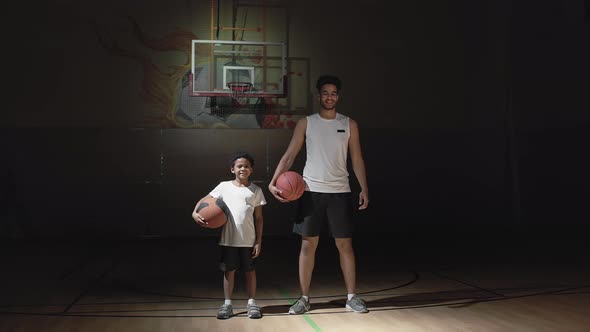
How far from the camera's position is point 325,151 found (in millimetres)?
3701

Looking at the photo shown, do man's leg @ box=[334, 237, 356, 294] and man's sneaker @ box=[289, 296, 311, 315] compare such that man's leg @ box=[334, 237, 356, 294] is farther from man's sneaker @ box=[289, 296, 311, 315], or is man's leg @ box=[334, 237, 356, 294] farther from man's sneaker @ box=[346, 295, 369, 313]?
man's sneaker @ box=[289, 296, 311, 315]

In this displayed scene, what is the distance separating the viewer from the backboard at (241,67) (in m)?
8.22

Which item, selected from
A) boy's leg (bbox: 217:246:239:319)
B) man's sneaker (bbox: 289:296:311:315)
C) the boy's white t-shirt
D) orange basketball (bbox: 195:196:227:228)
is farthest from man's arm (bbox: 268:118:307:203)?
man's sneaker (bbox: 289:296:311:315)

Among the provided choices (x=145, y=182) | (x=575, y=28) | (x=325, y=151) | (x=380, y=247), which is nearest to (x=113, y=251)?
(x=145, y=182)

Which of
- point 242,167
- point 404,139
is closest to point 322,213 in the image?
point 242,167

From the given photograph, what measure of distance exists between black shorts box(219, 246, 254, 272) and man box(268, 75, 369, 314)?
0.33 metres

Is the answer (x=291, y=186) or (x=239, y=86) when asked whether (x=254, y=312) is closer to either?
(x=291, y=186)

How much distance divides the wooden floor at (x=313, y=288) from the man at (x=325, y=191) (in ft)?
0.79

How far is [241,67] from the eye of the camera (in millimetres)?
8273

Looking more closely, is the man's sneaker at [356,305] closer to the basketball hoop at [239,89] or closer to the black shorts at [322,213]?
the black shorts at [322,213]

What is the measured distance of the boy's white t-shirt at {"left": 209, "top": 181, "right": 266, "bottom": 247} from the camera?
356 cm

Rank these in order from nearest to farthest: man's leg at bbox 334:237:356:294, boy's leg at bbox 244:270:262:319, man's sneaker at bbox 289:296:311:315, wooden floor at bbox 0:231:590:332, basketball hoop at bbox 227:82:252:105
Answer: wooden floor at bbox 0:231:590:332, boy's leg at bbox 244:270:262:319, man's sneaker at bbox 289:296:311:315, man's leg at bbox 334:237:356:294, basketball hoop at bbox 227:82:252:105

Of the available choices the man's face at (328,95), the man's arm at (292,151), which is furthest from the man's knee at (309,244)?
the man's face at (328,95)

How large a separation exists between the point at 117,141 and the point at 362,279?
4.60m
